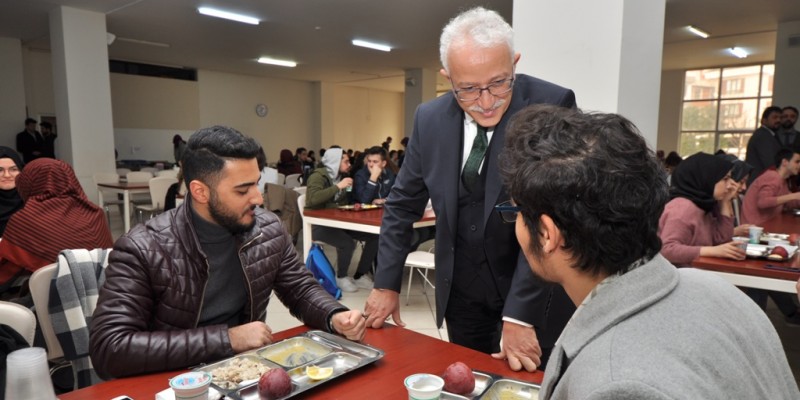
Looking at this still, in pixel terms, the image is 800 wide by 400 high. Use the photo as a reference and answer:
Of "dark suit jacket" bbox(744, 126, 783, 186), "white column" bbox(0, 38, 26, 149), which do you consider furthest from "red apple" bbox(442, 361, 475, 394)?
"white column" bbox(0, 38, 26, 149)

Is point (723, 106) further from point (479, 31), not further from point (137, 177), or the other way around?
point (479, 31)

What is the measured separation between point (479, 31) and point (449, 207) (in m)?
0.50

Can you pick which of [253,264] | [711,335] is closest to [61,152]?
[253,264]

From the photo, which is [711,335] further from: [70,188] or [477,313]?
[70,188]

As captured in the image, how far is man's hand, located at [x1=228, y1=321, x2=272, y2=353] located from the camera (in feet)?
4.33

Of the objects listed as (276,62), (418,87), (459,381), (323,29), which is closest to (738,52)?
(418,87)

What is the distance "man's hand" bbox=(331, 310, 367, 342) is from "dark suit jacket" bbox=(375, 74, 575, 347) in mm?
154

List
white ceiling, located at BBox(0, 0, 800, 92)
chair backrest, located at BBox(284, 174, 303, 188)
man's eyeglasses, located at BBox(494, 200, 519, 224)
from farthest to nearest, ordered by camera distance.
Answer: chair backrest, located at BBox(284, 174, 303, 188)
white ceiling, located at BBox(0, 0, 800, 92)
man's eyeglasses, located at BBox(494, 200, 519, 224)

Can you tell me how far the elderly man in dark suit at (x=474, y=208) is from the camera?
1.30 meters

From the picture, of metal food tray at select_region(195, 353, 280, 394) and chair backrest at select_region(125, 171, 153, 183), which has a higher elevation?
chair backrest at select_region(125, 171, 153, 183)

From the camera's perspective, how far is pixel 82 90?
22.8 feet

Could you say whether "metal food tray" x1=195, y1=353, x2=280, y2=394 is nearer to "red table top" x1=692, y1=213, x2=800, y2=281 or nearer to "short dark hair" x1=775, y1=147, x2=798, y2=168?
"red table top" x1=692, y1=213, x2=800, y2=281

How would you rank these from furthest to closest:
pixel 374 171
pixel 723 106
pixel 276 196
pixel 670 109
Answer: pixel 670 109
pixel 723 106
pixel 276 196
pixel 374 171

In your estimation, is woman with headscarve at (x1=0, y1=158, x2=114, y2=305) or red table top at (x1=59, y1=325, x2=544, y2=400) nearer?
red table top at (x1=59, y1=325, x2=544, y2=400)
